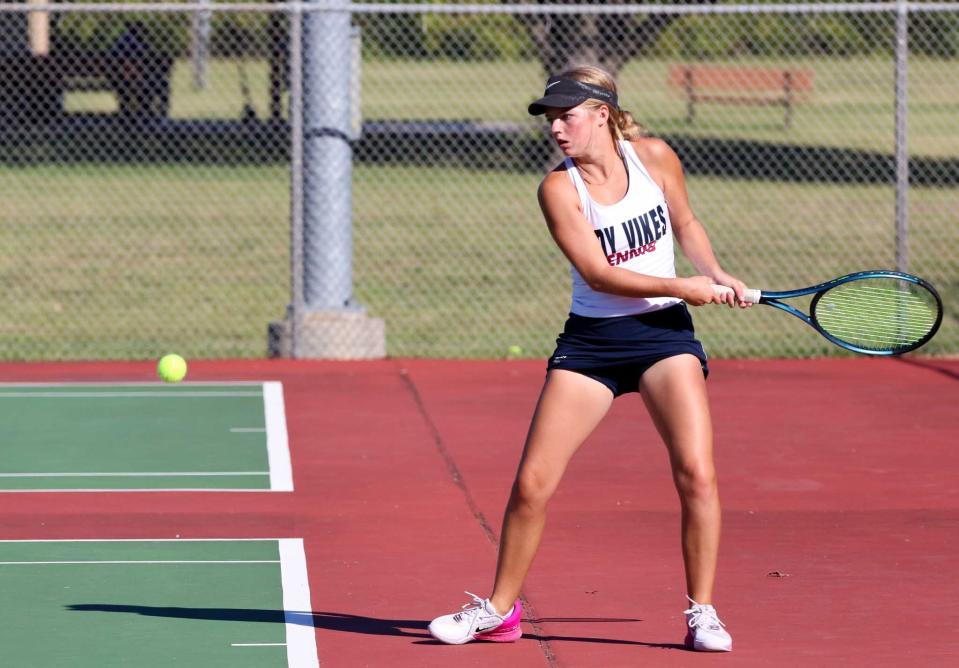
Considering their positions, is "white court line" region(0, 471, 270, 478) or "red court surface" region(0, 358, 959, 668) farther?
"white court line" region(0, 471, 270, 478)

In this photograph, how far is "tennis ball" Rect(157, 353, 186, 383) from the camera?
11.4 meters

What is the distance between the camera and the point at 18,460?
9266 mm

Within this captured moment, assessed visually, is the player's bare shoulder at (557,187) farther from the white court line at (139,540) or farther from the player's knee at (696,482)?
the white court line at (139,540)

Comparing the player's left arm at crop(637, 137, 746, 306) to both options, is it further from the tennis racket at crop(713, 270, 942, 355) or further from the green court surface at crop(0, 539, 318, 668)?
the green court surface at crop(0, 539, 318, 668)

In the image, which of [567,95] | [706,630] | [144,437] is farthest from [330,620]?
[144,437]

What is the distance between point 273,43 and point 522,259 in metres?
11.6

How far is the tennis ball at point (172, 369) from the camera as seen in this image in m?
11.4

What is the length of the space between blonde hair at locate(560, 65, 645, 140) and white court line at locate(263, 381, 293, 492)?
3.29 metres

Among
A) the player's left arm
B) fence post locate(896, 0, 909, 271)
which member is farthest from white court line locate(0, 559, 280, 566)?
fence post locate(896, 0, 909, 271)

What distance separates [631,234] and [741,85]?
32996 millimetres

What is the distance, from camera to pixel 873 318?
6660 mm

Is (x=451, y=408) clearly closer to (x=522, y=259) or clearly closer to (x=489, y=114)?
(x=522, y=259)

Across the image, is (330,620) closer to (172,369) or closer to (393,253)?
(172,369)

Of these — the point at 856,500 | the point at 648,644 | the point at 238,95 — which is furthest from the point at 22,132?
the point at 648,644
